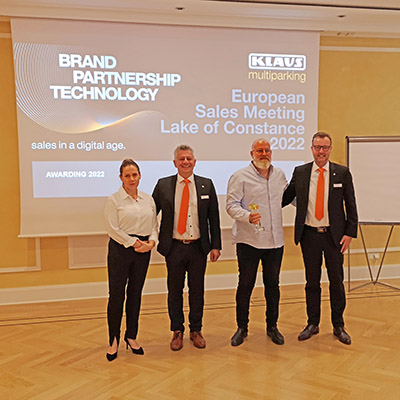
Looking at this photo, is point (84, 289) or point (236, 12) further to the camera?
point (84, 289)

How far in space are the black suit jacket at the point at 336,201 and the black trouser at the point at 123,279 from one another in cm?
125

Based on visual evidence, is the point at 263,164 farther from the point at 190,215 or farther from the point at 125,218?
the point at 125,218

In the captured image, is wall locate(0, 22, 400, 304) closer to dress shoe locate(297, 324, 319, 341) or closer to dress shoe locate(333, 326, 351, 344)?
dress shoe locate(297, 324, 319, 341)

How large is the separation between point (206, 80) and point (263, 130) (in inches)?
33.1

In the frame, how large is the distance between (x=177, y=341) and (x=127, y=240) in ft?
3.14

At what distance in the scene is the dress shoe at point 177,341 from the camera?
3537mm

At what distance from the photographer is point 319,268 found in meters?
3.72

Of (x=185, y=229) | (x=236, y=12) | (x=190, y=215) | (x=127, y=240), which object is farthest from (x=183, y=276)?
(x=236, y=12)

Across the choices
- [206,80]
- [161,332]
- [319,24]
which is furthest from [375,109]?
[161,332]

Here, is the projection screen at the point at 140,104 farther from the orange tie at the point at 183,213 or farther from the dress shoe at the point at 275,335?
the dress shoe at the point at 275,335

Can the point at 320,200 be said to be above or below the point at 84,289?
above

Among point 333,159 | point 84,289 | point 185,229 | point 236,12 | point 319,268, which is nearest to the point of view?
point 185,229

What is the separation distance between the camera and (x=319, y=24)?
5109mm

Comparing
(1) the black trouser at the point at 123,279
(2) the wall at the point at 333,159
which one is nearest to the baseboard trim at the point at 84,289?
(2) the wall at the point at 333,159
